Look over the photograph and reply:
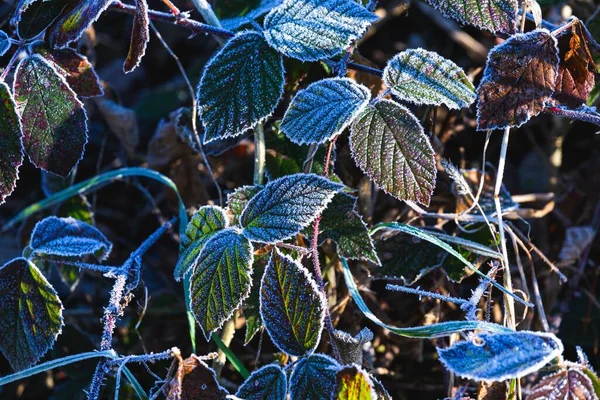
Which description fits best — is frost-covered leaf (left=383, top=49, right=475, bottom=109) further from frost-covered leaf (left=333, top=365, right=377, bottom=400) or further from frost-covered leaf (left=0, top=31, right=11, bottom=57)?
frost-covered leaf (left=0, top=31, right=11, bottom=57)

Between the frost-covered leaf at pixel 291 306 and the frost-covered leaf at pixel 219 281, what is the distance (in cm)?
4

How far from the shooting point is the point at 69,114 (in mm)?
1051

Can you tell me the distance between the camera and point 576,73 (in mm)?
1016

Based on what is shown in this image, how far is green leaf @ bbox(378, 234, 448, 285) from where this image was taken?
3.90 feet

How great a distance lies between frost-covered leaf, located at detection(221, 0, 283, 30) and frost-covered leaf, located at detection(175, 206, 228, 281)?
0.34m

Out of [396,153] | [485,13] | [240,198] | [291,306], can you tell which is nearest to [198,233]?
[240,198]

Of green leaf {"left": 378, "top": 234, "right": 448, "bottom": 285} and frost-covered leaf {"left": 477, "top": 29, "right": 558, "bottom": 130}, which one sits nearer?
frost-covered leaf {"left": 477, "top": 29, "right": 558, "bottom": 130}

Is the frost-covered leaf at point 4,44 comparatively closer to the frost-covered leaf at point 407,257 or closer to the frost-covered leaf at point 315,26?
the frost-covered leaf at point 315,26

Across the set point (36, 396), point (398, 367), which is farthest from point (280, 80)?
point (36, 396)

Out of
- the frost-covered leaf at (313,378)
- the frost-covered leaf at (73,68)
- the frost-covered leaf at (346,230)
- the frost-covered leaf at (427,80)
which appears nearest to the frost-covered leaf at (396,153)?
the frost-covered leaf at (427,80)

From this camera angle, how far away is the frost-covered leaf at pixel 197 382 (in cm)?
89

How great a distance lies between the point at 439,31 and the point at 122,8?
1.18 m

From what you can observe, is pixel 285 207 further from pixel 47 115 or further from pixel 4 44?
pixel 4 44

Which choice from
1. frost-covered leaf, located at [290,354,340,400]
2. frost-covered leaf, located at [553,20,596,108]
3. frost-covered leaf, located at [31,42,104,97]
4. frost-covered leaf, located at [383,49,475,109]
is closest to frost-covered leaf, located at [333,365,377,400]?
frost-covered leaf, located at [290,354,340,400]
